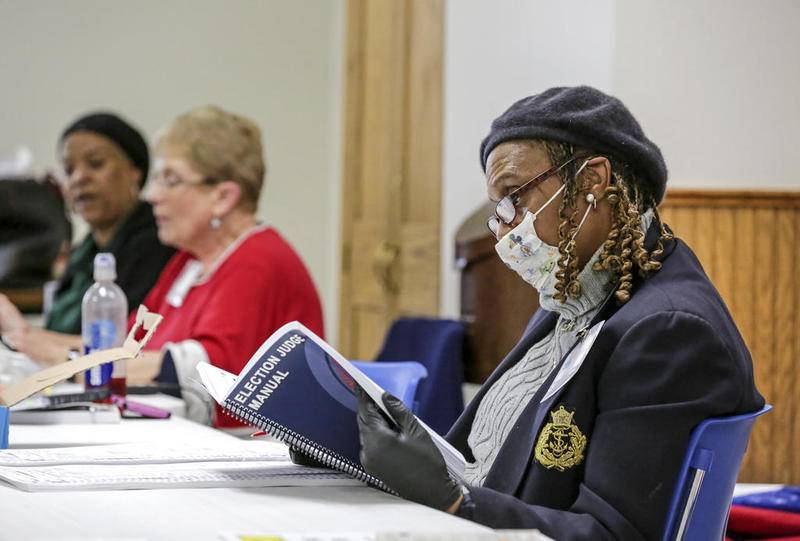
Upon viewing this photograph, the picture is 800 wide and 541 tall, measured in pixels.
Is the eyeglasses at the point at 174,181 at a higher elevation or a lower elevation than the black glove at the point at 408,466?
higher

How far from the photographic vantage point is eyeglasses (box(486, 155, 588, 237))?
1601 millimetres

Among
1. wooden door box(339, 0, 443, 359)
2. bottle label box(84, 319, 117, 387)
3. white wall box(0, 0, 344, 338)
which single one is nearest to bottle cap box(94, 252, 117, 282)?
bottle label box(84, 319, 117, 387)

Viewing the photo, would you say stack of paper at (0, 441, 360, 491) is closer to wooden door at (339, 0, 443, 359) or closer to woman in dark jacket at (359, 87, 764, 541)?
woman in dark jacket at (359, 87, 764, 541)

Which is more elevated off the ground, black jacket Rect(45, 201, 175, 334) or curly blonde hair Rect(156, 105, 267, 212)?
curly blonde hair Rect(156, 105, 267, 212)

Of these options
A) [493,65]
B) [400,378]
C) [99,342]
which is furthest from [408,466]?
[493,65]

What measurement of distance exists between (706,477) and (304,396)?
19.3 inches

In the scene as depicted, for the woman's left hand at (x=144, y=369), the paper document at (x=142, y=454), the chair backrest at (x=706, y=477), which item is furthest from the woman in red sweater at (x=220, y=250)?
the chair backrest at (x=706, y=477)

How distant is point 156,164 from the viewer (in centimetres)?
336

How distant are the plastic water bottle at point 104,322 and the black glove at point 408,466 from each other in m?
1.16

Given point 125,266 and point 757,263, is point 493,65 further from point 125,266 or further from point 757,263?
point 125,266

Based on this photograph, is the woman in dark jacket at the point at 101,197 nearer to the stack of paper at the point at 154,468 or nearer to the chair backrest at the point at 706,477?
the stack of paper at the point at 154,468

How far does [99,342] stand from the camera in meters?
2.45

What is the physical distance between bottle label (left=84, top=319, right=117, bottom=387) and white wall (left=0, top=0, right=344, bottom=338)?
329cm

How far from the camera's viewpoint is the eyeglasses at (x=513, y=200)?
160cm
